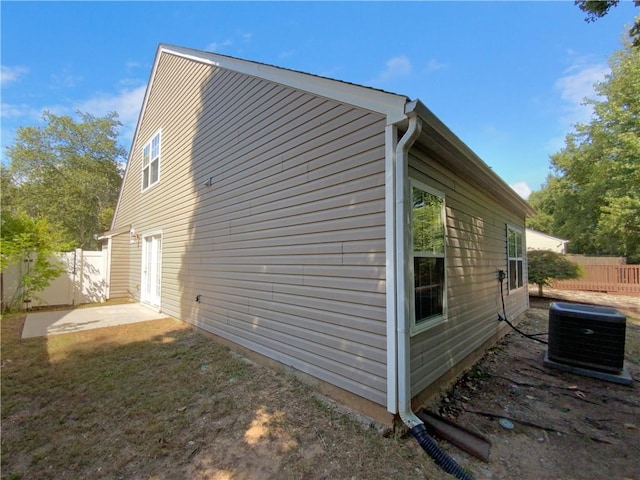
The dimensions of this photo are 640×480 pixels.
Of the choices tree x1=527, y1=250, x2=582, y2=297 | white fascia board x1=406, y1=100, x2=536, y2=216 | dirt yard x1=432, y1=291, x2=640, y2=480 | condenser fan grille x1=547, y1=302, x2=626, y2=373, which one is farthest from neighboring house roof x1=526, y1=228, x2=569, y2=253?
condenser fan grille x1=547, y1=302, x2=626, y2=373

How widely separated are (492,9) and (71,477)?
27.5ft

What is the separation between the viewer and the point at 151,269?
8.87 metres

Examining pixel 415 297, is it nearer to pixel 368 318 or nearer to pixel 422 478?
pixel 368 318

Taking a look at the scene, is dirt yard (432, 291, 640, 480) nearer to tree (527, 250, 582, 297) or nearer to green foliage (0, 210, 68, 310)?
tree (527, 250, 582, 297)

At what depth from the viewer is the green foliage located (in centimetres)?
761

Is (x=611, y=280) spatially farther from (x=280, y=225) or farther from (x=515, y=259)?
(x=280, y=225)

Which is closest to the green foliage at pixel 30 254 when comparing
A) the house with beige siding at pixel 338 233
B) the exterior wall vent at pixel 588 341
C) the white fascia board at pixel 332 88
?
the house with beige siding at pixel 338 233

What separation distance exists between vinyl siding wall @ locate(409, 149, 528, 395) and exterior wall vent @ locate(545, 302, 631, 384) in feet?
3.25

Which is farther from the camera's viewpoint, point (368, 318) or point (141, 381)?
point (141, 381)

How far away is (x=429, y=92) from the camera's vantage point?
28.5 feet

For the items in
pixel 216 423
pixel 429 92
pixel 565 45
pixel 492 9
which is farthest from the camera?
pixel 429 92

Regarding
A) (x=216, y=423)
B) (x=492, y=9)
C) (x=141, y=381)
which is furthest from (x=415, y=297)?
(x=492, y=9)

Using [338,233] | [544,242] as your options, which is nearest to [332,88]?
[338,233]

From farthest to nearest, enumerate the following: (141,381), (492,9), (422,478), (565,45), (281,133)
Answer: (565,45) < (492,9) < (281,133) < (141,381) < (422,478)
